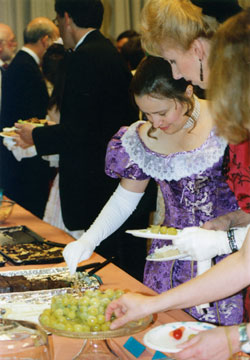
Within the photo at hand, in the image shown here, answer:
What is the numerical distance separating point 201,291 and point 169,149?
75 centimetres

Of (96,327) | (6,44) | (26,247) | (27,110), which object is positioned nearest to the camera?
A: (96,327)

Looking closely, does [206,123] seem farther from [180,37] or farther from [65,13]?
[65,13]

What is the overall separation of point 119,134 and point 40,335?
0.99 m

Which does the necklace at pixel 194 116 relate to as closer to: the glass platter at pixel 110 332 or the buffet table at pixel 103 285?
the buffet table at pixel 103 285

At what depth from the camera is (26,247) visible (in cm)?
206

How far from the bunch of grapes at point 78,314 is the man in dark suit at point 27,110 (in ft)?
8.72

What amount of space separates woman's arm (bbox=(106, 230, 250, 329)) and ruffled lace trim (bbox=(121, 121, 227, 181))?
586 millimetres

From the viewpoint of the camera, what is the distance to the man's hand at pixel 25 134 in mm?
2846

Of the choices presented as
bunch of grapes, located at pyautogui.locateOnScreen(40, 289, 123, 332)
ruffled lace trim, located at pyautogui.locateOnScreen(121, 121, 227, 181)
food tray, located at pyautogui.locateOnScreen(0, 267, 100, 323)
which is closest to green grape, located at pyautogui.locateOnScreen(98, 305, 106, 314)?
bunch of grapes, located at pyautogui.locateOnScreen(40, 289, 123, 332)

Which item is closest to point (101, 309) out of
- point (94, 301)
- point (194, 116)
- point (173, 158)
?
point (94, 301)

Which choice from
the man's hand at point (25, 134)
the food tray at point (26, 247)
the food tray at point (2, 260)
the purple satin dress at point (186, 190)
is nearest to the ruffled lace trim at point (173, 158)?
the purple satin dress at point (186, 190)

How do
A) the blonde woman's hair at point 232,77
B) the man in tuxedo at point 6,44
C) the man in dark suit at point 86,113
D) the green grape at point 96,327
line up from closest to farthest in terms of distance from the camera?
the blonde woman's hair at point 232,77 < the green grape at point 96,327 < the man in dark suit at point 86,113 < the man in tuxedo at point 6,44

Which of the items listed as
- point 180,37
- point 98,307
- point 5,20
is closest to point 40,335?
point 98,307

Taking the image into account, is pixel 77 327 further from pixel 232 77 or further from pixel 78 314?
pixel 232 77
